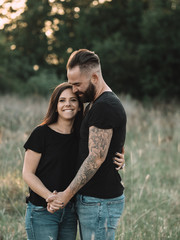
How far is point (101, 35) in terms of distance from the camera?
22453 mm

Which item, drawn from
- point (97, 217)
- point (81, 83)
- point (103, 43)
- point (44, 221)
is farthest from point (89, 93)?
point (103, 43)

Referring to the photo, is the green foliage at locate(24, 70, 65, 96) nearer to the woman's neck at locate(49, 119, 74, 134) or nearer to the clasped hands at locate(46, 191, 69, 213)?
the woman's neck at locate(49, 119, 74, 134)

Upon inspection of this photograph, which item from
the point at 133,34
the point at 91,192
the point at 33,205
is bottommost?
the point at 33,205

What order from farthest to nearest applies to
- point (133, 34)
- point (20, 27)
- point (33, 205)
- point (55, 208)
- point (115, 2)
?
point (20, 27) < point (115, 2) < point (133, 34) < point (33, 205) < point (55, 208)

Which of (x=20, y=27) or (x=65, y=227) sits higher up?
(x=20, y=27)

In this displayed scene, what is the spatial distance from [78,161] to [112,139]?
0.32 meters

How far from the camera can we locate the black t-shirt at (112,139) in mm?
2186

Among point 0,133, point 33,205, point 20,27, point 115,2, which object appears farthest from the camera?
point 20,27

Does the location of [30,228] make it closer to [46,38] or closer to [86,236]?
[86,236]

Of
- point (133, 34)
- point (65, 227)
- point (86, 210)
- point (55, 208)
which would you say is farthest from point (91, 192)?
point (133, 34)

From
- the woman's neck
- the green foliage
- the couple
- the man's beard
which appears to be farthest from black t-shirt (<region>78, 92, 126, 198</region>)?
the green foliage

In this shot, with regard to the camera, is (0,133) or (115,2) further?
(115,2)

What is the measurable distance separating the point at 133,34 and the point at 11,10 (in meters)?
10.3

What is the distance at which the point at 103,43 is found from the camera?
20734mm
